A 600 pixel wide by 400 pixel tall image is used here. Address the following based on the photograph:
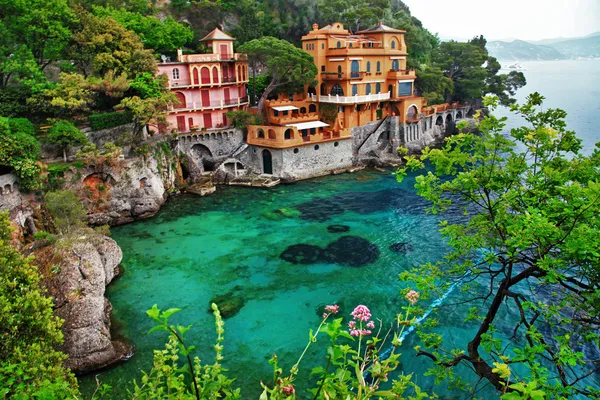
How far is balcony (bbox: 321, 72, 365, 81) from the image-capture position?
47156 millimetres

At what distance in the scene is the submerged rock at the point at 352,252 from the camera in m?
27.2

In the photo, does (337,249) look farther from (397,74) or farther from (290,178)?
(397,74)

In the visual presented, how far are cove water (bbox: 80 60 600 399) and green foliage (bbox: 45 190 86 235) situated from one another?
3.55m

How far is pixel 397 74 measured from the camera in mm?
50688

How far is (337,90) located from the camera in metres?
48.5

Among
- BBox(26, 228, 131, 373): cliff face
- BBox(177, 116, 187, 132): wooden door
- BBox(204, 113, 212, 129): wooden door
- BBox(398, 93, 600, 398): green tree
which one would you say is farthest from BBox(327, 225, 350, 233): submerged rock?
BBox(177, 116, 187, 132): wooden door

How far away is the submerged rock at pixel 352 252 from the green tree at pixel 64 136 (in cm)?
1915

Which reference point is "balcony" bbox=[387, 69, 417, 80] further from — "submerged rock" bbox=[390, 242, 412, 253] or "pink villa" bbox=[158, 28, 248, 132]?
"submerged rock" bbox=[390, 242, 412, 253]

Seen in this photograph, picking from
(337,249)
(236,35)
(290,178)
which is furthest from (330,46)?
(337,249)

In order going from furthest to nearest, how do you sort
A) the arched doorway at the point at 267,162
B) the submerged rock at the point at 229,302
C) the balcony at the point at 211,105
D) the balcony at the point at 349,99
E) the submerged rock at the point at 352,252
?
the balcony at the point at 349,99 → the arched doorway at the point at 267,162 → the balcony at the point at 211,105 → the submerged rock at the point at 352,252 → the submerged rock at the point at 229,302

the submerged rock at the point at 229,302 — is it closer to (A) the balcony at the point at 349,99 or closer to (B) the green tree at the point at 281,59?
(B) the green tree at the point at 281,59

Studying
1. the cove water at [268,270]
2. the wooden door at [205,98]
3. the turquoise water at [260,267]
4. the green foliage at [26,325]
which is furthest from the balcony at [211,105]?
the green foliage at [26,325]

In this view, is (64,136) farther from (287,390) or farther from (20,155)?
(287,390)

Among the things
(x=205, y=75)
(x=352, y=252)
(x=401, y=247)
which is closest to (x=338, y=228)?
(x=352, y=252)
